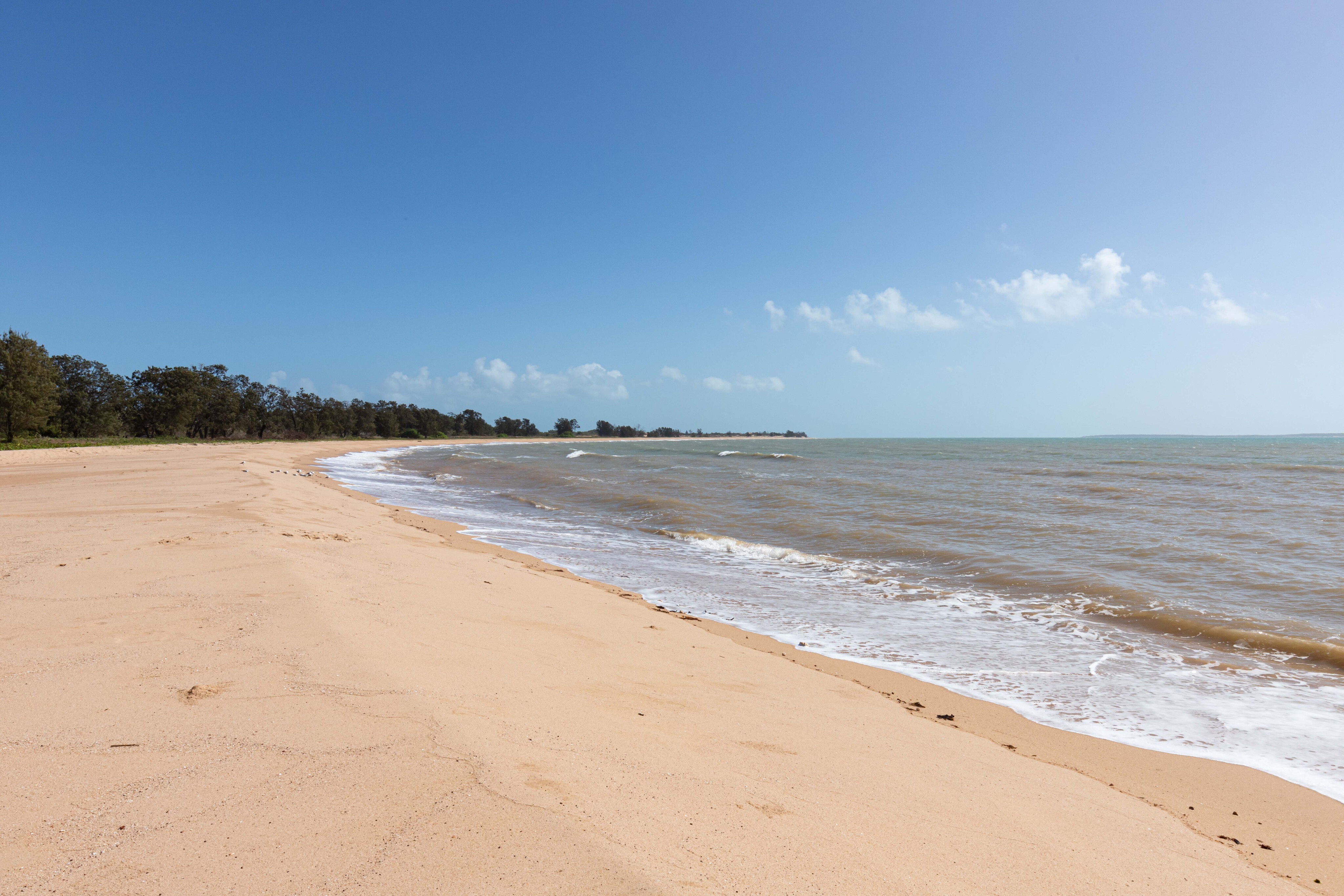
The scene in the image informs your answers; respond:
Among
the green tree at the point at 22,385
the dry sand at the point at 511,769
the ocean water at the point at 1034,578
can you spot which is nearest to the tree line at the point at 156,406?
the green tree at the point at 22,385

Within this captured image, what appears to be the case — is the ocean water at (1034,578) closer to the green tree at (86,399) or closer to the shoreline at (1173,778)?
the shoreline at (1173,778)

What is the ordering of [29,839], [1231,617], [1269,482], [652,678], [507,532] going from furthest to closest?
[1269,482], [507,532], [1231,617], [652,678], [29,839]

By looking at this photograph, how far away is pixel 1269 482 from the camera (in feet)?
72.1

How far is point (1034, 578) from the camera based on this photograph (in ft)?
30.7

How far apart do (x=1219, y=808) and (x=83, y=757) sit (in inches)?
219

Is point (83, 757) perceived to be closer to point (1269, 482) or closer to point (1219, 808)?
point (1219, 808)

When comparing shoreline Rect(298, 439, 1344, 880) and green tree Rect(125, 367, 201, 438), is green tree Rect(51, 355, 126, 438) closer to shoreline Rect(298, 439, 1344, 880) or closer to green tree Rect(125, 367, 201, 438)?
green tree Rect(125, 367, 201, 438)

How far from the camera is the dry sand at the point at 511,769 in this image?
1.96 m

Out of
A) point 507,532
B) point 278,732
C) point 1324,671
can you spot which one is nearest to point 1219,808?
point 1324,671

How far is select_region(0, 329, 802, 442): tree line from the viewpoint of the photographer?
3759 cm

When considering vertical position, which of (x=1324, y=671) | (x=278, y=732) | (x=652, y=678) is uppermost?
(x=278, y=732)

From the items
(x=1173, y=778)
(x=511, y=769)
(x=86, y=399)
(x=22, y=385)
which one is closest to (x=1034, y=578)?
(x=1173, y=778)

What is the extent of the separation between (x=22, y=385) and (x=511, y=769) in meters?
52.1

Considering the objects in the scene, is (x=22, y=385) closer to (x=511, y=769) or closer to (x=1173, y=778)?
(x=511, y=769)
